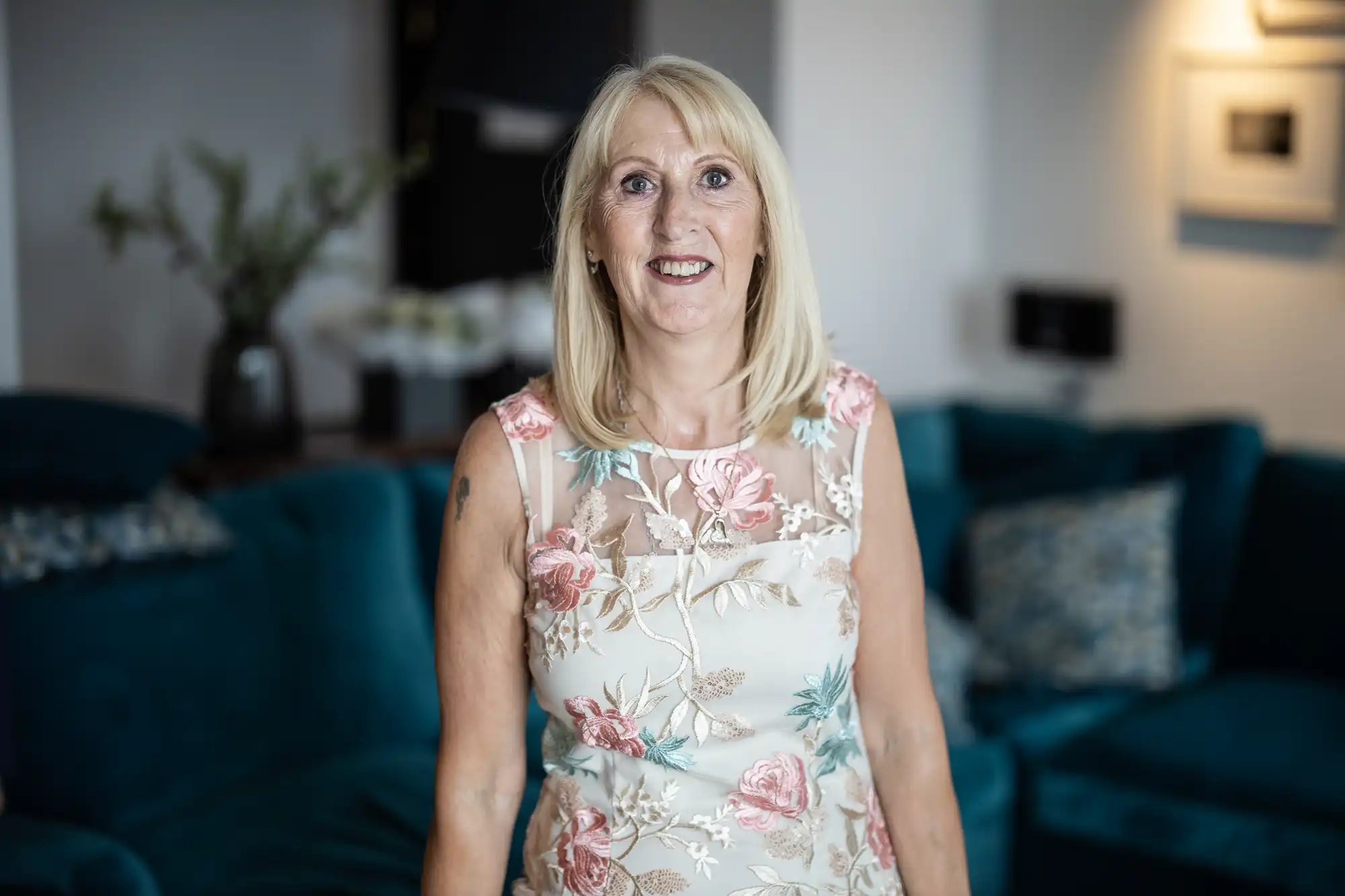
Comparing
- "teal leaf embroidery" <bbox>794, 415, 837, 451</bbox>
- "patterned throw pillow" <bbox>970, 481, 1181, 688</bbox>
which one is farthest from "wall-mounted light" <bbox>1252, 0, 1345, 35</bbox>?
"teal leaf embroidery" <bbox>794, 415, 837, 451</bbox>

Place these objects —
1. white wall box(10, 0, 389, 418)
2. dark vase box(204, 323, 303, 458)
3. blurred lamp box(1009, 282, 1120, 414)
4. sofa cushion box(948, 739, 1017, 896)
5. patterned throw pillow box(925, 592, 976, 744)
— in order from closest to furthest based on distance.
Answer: sofa cushion box(948, 739, 1017, 896) < patterned throw pillow box(925, 592, 976, 744) < dark vase box(204, 323, 303, 458) < blurred lamp box(1009, 282, 1120, 414) < white wall box(10, 0, 389, 418)

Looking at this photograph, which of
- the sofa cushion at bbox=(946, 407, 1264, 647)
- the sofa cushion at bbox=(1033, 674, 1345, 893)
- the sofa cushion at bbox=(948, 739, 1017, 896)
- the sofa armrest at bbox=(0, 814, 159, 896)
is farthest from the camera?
the sofa cushion at bbox=(946, 407, 1264, 647)

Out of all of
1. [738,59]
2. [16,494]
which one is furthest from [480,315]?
[16,494]

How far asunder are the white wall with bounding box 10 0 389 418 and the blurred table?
122 centimetres

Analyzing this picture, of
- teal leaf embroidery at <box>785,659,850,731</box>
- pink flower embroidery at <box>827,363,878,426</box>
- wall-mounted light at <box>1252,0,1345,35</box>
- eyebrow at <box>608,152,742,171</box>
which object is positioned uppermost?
wall-mounted light at <box>1252,0,1345,35</box>

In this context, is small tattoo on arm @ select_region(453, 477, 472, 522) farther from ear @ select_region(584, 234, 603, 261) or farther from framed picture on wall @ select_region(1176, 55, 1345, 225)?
framed picture on wall @ select_region(1176, 55, 1345, 225)

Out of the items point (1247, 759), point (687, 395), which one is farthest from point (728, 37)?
point (687, 395)

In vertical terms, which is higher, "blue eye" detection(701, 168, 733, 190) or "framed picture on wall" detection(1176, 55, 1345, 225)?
"framed picture on wall" detection(1176, 55, 1345, 225)

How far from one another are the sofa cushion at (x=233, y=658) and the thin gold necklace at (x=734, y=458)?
1.34m

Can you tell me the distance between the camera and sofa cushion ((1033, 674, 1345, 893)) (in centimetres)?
285

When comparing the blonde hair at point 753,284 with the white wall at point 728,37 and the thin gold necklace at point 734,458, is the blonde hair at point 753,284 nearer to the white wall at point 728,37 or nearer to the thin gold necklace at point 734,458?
the thin gold necklace at point 734,458

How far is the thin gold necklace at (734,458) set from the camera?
5.25 ft

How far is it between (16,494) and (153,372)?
8.75ft

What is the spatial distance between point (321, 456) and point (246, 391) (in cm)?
24
